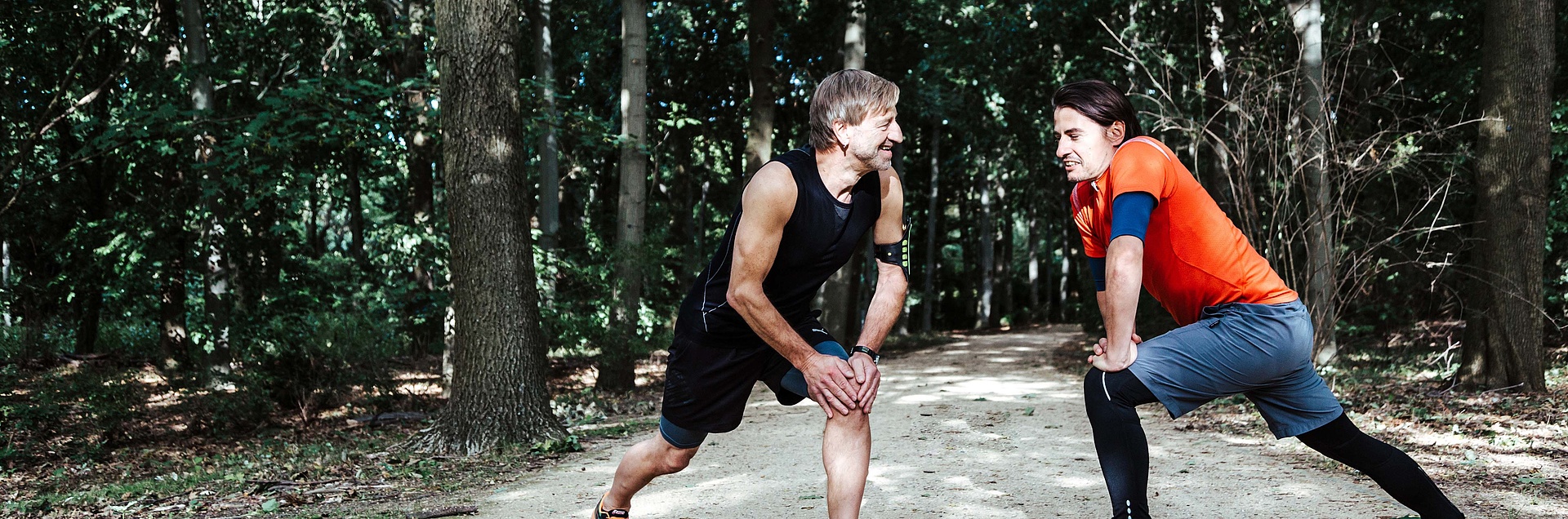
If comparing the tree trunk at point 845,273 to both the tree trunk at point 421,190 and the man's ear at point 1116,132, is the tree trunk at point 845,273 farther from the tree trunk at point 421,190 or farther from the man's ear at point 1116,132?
the man's ear at point 1116,132

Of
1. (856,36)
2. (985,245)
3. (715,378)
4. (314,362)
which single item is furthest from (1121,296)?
(985,245)

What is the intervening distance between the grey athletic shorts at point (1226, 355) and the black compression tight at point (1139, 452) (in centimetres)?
8

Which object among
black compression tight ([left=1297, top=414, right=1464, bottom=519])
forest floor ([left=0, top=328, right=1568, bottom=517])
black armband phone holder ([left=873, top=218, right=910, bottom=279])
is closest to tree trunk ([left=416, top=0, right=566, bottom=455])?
→ forest floor ([left=0, top=328, right=1568, bottom=517])

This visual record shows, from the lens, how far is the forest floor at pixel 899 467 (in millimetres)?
4812

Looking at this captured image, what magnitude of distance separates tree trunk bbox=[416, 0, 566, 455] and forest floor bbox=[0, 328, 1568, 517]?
0.36 metres

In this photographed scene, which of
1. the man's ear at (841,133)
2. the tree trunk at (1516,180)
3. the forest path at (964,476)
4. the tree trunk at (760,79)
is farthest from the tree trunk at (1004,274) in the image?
the man's ear at (841,133)

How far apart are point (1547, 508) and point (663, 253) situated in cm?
902

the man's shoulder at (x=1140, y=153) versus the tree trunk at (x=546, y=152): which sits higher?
the tree trunk at (x=546, y=152)

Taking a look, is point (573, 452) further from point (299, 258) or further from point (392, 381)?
point (299, 258)

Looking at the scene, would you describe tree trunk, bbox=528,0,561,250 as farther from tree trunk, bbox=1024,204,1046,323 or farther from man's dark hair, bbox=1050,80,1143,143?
tree trunk, bbox=1024,204,1046,323

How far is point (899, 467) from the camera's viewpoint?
230 inches

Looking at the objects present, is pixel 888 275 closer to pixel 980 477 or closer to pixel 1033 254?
pixel 980 477

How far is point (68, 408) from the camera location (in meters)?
8.57

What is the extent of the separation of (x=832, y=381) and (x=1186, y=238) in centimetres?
120
